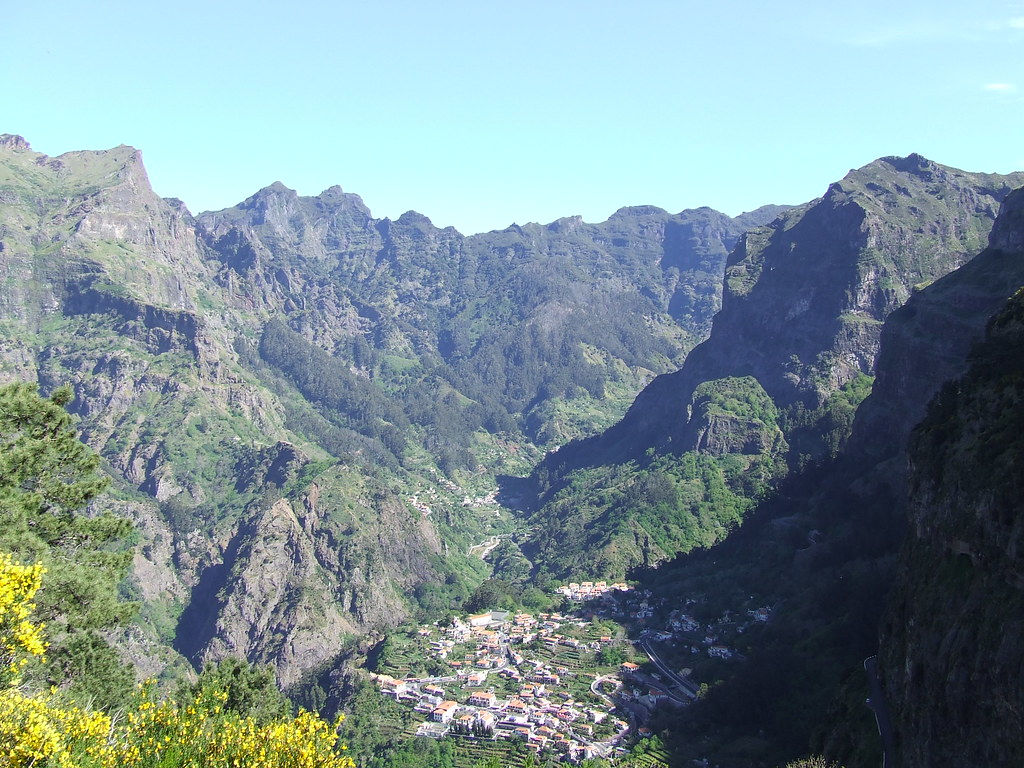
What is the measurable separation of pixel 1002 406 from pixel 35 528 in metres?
53.4

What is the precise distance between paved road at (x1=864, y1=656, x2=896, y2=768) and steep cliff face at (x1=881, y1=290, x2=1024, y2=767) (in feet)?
3.31

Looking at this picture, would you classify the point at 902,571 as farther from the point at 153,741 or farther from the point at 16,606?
the point at 16,606

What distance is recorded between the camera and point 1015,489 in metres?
37.7

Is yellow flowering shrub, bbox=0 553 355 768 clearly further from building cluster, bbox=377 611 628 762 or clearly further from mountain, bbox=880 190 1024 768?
building cluster, bbox=377 611 628 762

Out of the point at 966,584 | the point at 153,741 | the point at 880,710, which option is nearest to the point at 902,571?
the point at 880,710

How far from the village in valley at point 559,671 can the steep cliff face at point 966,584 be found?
136 feet

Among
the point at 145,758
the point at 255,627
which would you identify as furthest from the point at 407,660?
the point at 145,758

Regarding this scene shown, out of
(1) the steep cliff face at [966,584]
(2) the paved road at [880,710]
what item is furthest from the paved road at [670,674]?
(1) the steep cliff face at [966,584]

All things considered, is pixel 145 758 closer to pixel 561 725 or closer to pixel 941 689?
pixel 941 689

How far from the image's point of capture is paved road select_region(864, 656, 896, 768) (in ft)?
145

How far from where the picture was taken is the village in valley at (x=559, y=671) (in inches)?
3401

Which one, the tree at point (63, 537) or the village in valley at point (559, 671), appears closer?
the tree at point (63, 537)

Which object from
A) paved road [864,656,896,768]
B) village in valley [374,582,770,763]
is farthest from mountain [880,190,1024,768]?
village in valley [374,582,770,763]

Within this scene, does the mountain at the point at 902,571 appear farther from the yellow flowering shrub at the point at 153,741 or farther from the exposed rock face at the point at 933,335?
the yellow flowering shrub at the point at 153,741
